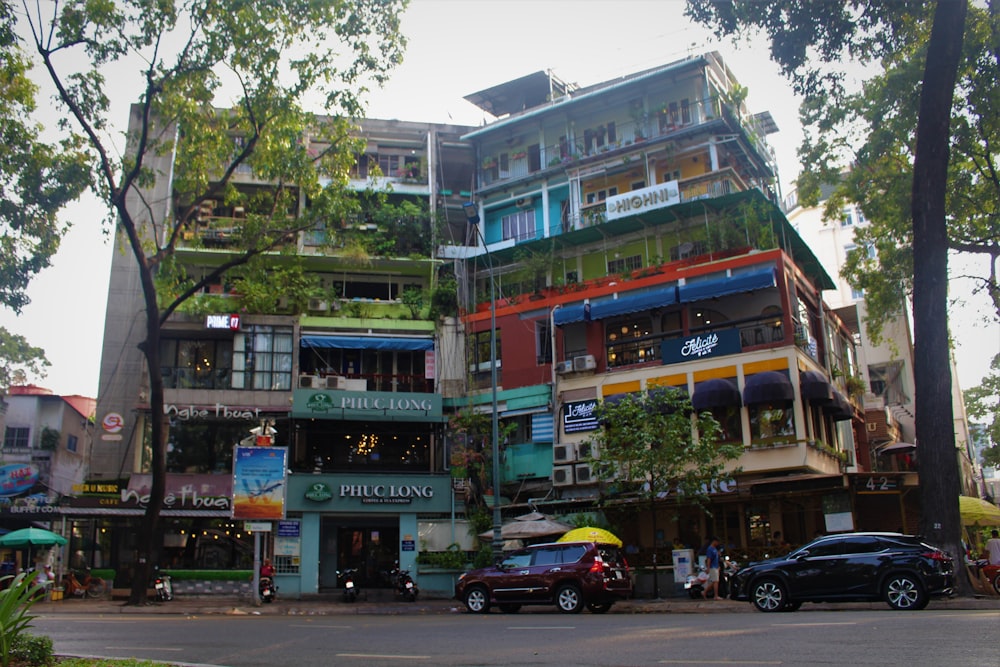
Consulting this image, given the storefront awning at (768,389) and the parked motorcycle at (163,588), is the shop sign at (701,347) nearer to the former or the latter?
the storefront awning at (768,389)

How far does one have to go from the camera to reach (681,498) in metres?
Result: 25.4

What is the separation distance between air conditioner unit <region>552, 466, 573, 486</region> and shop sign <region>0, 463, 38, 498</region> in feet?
80.7

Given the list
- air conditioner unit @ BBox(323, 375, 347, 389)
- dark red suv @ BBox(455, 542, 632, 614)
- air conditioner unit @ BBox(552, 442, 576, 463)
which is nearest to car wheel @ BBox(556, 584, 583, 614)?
dark red suv @ BBox(455, 542, 632, 614)

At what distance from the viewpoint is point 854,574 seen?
16047 mm

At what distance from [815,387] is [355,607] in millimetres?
16222

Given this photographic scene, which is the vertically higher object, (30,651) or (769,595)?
(30,651)

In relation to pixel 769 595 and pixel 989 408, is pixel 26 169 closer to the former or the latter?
pixel 769 595

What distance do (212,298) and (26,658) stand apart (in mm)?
28053

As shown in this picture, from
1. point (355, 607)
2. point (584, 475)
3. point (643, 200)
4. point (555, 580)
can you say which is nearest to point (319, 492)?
point (355, 607)

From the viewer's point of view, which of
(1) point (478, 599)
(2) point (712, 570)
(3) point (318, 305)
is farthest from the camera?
(3) point (318, 305)

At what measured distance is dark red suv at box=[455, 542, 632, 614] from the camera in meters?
19.8

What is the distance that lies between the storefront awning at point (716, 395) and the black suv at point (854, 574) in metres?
12.4

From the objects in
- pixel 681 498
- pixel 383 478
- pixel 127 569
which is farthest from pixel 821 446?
pixel 127 569

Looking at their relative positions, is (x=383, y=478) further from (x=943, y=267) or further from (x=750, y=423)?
(x=943, y=267)
